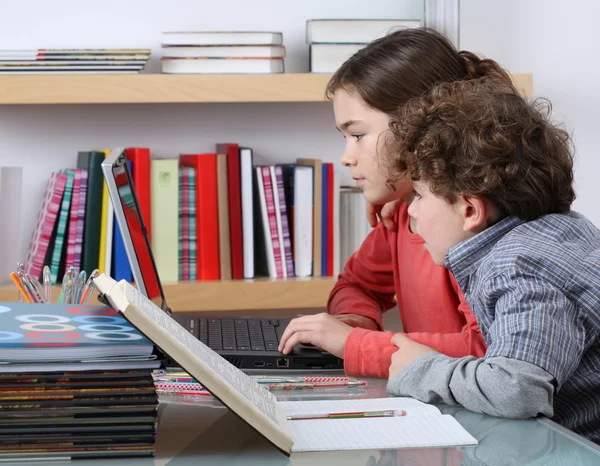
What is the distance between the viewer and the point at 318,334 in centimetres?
117

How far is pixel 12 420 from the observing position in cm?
74

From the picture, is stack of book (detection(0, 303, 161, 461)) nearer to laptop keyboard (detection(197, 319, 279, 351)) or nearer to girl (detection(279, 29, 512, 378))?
laptop keyboard (detection(197, 319, 279, 351))

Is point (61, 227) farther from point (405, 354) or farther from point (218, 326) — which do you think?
point (405, 354)

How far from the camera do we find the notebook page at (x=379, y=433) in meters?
0.77

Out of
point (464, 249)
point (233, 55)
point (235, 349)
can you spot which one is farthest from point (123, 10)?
point (464, 249)

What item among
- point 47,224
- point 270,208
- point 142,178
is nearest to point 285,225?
point 270,208

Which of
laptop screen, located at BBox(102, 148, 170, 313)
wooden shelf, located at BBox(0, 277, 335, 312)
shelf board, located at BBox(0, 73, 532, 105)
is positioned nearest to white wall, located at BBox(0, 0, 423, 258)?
shelf board, located at BBox(0, 73, 532, 105)

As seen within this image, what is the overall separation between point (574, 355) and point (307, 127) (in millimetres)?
1561

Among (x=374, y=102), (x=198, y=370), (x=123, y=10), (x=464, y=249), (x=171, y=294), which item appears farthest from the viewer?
(x=123, y=10)

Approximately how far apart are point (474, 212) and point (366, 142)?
0.46 meters

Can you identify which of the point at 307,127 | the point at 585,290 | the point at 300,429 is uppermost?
the point at 307,127

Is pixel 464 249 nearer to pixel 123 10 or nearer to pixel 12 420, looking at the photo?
pixel 12 420

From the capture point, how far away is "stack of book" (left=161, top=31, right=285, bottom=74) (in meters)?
2.05

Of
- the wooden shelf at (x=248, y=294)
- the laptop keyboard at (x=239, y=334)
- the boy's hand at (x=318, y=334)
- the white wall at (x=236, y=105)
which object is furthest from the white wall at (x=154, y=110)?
the boy's hand at (x=318, y=334)
